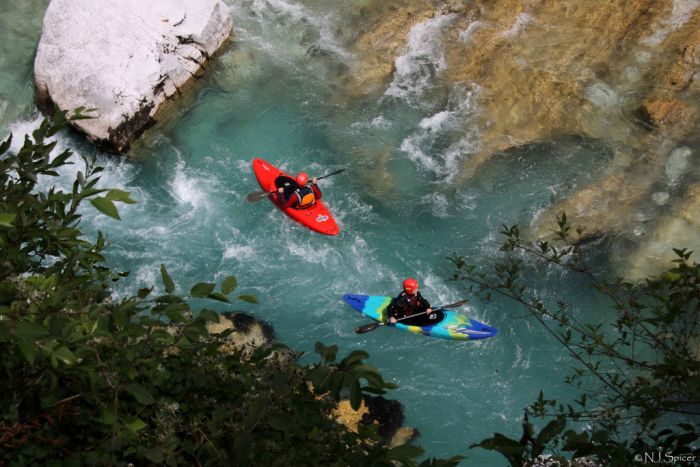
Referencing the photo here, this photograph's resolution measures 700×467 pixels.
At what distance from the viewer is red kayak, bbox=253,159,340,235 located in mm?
10438

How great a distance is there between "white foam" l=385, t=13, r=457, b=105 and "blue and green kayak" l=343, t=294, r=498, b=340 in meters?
4.12

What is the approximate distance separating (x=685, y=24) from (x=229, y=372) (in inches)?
426

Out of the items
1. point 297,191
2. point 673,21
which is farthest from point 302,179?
point 673,21

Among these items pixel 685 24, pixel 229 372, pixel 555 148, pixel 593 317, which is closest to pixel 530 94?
pixel 555 148

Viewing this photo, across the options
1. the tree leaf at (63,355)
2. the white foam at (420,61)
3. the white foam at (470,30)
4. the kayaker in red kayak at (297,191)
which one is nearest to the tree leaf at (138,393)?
the tree leaf at (63,355)

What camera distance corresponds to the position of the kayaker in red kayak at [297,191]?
34.2 ft

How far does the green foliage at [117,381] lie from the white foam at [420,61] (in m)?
8.80

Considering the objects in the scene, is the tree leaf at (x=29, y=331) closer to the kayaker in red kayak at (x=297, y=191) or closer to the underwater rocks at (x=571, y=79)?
the kayaker in red kayak at (x=297, y=191)

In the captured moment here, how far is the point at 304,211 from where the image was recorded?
10586 millimetres

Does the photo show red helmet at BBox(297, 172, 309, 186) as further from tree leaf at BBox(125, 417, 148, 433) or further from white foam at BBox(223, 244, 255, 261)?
tree leaf at BBox(125, 417, 148, 433)

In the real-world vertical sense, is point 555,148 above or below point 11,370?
below

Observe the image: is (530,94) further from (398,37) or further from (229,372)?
(229,372)

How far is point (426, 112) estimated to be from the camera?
1175 cm

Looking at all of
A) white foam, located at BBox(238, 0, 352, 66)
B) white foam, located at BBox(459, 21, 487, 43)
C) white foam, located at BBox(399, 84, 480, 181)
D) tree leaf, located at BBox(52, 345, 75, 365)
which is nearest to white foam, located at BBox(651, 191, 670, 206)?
white foam, located at BBox(399, 84, 480, 181)
